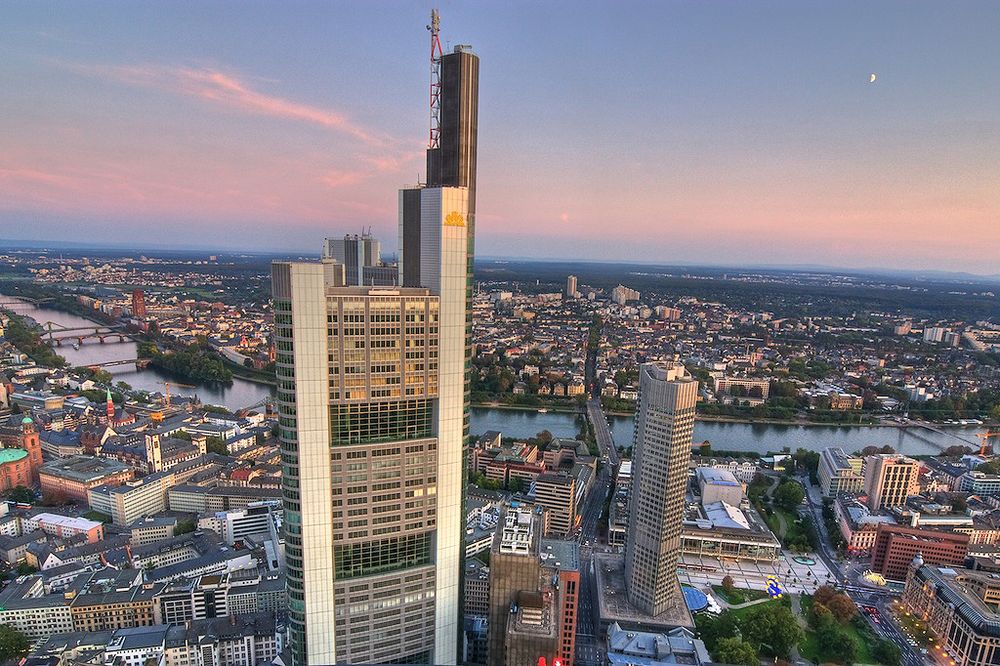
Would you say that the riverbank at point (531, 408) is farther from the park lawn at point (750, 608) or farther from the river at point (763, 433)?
the park lawn at point (750, 608)

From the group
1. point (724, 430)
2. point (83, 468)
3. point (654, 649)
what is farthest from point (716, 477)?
point (83, 468)

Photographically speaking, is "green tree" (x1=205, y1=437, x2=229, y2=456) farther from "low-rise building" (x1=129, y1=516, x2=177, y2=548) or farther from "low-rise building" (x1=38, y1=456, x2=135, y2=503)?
"low-rise building" (x1=129, y1=516, x2=177, y2=548)

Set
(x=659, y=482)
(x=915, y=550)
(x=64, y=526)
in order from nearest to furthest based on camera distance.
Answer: (x=659, y=482)
(x=915, y=550)
(x=64, y=526)

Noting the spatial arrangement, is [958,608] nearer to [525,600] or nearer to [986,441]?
[525,600]

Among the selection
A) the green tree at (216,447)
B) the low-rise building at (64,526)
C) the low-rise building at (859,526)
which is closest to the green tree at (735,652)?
the low-rise building at (859,526)

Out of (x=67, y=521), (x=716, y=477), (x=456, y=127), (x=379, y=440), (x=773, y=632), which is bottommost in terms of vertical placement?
(x=67, y=521)

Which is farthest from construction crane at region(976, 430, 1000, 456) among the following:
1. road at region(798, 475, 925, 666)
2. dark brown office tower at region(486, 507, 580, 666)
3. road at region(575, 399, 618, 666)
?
dark brown office tower at region(486, 507, 580, 666)
